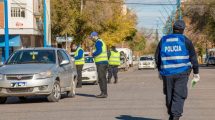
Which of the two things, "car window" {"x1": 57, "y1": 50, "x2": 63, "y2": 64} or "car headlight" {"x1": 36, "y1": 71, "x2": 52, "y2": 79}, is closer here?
"car headlight" {"x1": 36, "y1": 71, "x2": 52, "y2": 79}

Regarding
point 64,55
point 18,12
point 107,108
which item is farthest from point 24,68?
point 18,12

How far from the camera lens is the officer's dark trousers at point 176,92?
34.6 feet

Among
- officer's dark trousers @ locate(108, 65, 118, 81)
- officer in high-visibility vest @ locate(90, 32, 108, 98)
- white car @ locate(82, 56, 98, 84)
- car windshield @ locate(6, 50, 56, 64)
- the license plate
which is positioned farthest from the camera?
officer's dark trousers @ locate(108, 65, 118, 81)

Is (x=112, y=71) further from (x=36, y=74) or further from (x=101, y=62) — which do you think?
(x=36, y=74)

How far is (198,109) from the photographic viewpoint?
14.1 metres

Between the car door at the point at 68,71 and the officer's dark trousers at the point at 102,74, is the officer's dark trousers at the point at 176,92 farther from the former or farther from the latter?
the car door at the point at 68,71

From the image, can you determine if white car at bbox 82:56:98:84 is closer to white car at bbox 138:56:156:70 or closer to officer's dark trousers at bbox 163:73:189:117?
officer's dark trousers at bbox 163:73:189:117

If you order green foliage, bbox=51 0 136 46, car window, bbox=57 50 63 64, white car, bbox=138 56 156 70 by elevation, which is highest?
green foliage, bbox=51 0 136 46

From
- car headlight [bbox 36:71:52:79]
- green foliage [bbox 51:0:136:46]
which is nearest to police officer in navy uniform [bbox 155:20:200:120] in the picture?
car headlight [bbox 36:71:52:79]

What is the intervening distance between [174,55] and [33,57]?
737cm

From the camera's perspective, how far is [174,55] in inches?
416

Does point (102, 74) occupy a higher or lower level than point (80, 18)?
lower

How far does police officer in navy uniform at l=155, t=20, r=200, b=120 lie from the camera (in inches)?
415

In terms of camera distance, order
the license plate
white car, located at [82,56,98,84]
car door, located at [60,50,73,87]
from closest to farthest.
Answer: the license plate → car door, located at [60,50,73,87] → white car, located at [82,56,98,84]
